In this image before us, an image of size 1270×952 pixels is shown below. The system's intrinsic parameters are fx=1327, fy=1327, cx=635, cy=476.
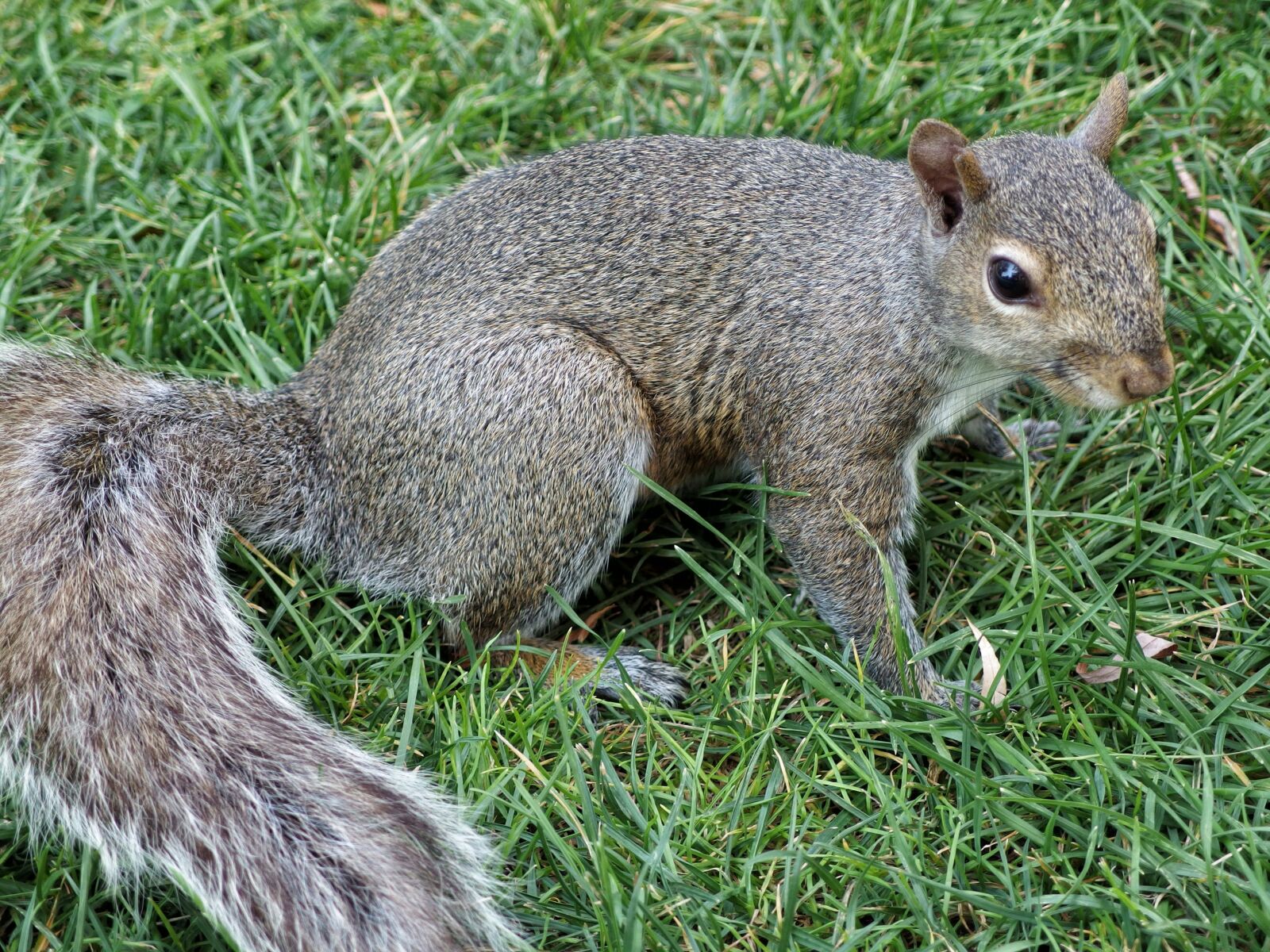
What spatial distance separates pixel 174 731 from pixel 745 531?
62.4 inches

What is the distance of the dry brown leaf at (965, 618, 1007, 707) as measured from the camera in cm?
296

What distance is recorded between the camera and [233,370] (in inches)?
148

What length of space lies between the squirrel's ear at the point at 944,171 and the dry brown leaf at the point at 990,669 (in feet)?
3.04

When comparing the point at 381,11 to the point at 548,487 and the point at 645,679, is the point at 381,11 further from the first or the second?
the point at 645,679

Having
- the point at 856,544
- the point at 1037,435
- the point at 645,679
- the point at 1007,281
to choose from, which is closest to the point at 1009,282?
the point at 1007,281

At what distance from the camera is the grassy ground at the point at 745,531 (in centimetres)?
263

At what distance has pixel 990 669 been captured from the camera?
299 centimetres

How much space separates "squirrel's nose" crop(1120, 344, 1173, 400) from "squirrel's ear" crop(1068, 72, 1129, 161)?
0.59 metres

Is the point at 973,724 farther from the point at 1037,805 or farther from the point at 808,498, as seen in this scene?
the point at 808,498

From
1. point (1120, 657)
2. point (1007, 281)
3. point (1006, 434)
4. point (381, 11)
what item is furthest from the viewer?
point (381, 11)

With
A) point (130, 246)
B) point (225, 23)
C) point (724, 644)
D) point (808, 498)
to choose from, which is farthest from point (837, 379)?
point (225, 23)

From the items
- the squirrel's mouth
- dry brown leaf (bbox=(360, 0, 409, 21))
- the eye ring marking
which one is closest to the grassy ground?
dry brown leaf (bbox=(360, 0, 409, 21))

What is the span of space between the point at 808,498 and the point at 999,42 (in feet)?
6.35

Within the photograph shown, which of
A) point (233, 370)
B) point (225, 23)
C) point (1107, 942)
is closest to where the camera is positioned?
point (1107, 942)
